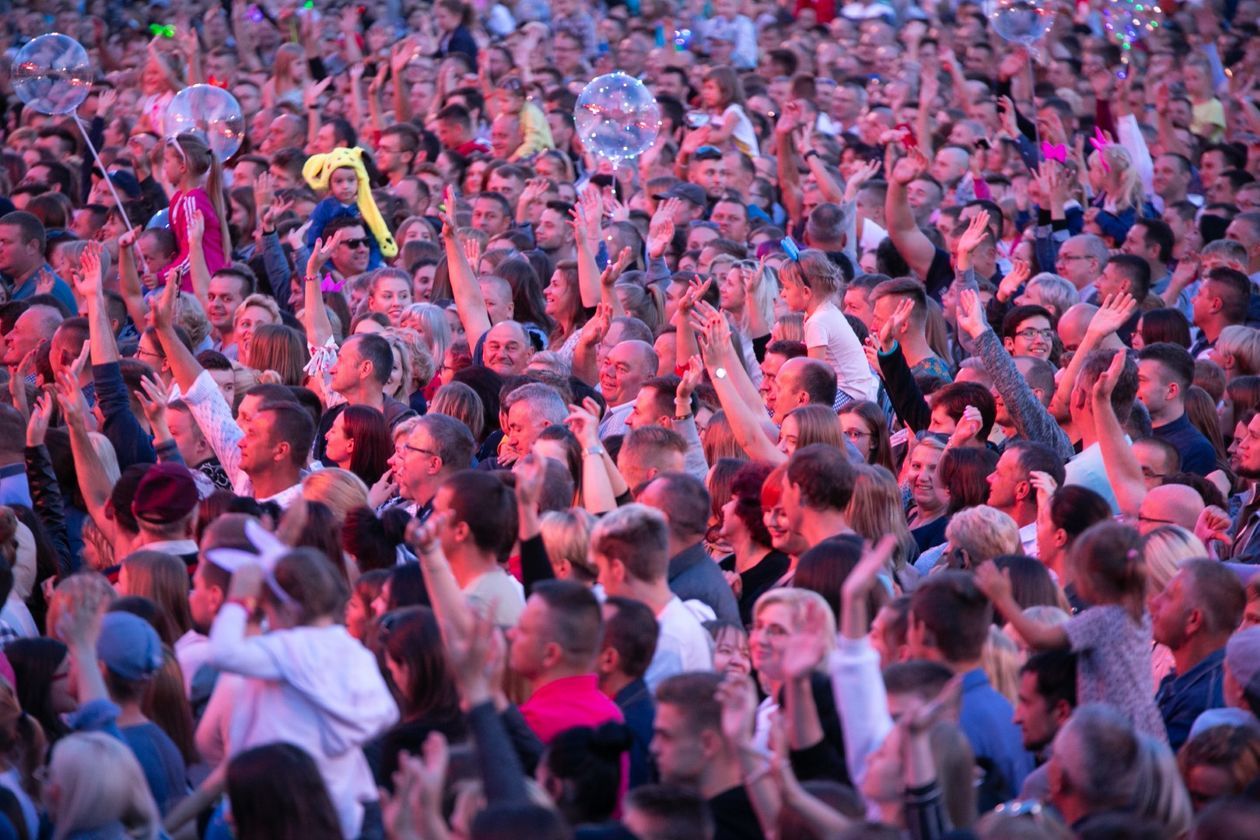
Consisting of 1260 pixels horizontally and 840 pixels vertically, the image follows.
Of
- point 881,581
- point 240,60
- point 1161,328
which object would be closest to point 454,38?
point 240,60

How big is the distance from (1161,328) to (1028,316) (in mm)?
888

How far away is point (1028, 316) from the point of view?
9602mm

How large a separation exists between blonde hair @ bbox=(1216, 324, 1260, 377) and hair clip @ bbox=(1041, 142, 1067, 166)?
19.0ft

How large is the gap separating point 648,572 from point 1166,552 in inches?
68.2

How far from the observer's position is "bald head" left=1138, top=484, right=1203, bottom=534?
6903 mm

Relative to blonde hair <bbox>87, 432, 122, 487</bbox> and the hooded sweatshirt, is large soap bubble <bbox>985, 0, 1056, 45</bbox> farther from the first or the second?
the hooded sweatshirt

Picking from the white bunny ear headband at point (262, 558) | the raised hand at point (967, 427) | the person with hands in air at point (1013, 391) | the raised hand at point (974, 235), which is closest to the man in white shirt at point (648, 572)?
the white bunny ear headband at point (262, 558)

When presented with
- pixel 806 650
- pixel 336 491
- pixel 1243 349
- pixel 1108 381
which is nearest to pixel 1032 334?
pixel 1243 349

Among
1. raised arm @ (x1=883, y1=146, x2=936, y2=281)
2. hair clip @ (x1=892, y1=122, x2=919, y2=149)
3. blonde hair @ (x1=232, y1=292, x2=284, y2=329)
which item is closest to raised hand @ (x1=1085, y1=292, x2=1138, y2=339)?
raised arm @ (x1=883, y1=146, x2=936, y2=281)

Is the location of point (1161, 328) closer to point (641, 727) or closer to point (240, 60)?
point (641, 727)

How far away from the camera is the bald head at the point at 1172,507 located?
6.90 m

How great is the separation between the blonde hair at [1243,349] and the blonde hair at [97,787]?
695 cm

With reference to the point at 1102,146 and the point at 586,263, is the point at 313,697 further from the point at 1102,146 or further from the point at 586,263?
the point at 1102,146

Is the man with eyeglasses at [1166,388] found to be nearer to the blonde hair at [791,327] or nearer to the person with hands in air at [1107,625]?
the blonde hair at [791,327]
